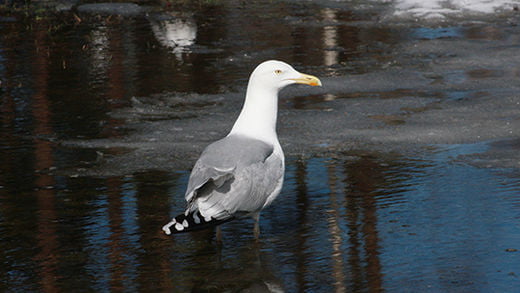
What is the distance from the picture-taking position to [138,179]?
6922 millimetres

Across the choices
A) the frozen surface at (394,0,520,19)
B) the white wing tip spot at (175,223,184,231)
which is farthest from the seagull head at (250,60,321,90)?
the frozen surface at (394,0,520,19)

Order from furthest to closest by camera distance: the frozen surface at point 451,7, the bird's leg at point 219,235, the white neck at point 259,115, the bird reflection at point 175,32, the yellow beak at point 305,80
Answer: the frozen surface at point 451,7, the bird reflection at point 175,32, the yellow beak at point 305,80, the white neck at point 259,115, the bird's leg at point 219,235

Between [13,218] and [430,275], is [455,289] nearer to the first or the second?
[430,275]

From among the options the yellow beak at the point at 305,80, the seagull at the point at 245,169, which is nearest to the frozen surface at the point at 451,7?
the yellow beak at the point at 305,80

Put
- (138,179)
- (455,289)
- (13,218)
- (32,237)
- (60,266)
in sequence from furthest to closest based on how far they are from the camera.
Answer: (138,179) < (13,218) < (32,237) < (60,266) < (455,289)

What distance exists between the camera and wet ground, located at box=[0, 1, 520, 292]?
4.95 metres

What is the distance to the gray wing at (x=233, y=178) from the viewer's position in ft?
16.5

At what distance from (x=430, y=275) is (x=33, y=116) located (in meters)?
5.79

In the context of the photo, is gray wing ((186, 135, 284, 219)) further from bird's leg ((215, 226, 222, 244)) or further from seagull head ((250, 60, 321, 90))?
seagull head ((250, 60, 321, 90))

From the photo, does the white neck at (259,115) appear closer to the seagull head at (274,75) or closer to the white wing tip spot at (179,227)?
the seagull head at (274,75)

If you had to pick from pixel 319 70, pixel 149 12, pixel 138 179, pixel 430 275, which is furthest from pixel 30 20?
pixel 430 275

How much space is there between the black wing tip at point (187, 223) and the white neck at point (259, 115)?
39.6 inches

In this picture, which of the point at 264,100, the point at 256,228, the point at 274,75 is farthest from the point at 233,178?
the point at 274,75

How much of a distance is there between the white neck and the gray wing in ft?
0.43
